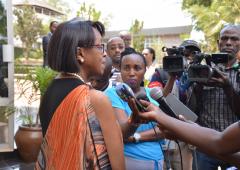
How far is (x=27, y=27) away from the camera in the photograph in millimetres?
22828

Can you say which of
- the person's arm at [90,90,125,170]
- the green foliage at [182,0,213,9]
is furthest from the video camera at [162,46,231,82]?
the green foliage at [182,0,213,9]

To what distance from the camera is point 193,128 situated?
1.62 m

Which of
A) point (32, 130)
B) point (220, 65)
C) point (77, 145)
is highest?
point (220, 65)

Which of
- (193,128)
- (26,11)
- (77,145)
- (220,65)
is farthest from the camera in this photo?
(26,11)

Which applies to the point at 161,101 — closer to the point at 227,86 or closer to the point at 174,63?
the point at 227,86

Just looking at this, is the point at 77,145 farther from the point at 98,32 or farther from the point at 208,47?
the point at 208,47

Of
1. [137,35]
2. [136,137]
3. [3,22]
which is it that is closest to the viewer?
[136,137]

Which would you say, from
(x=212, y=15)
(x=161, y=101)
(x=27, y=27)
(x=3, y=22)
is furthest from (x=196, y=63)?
(x=27, y=27)

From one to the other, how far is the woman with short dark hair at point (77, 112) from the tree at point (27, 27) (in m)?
21.3

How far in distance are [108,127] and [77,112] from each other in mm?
167

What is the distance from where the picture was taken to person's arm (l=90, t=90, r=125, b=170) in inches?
61.9

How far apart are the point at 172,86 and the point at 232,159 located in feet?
3.77

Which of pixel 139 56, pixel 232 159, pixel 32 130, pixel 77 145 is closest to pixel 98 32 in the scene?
pixel 77 145

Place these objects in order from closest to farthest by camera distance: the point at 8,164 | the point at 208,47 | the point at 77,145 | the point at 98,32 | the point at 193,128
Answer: the point at 77,145, the point at 193,128, the point at 98,32, the point at 8,164, the point at 208,47
